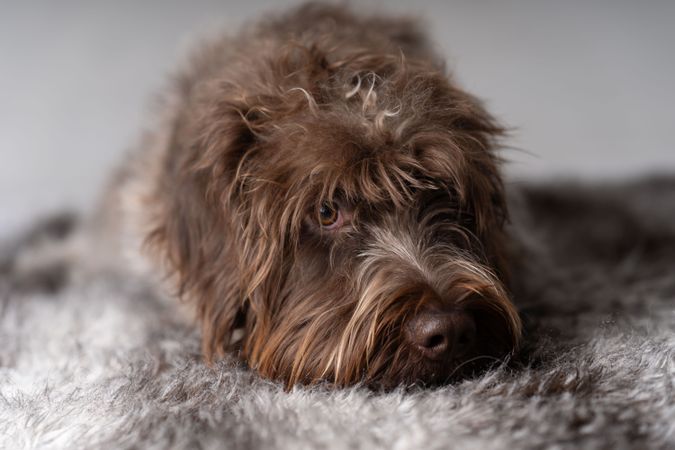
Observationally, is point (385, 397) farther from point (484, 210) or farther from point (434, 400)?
point (484, 210)

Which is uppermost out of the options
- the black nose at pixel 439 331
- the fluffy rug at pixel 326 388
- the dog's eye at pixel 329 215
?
the dog's eye at pixel 329 215

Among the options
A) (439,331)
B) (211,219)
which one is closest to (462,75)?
(211,219)

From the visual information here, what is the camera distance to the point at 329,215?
211cm

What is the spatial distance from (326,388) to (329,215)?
0.47m

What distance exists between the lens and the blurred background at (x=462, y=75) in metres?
4.69

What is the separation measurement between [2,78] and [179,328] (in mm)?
2833

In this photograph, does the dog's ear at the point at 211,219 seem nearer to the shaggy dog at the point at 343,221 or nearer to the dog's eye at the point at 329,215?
the shaggy dog at the point at 343,221

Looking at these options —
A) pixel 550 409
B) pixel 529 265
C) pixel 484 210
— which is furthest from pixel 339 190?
pixel 529 265

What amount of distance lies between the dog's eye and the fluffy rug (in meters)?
0.44

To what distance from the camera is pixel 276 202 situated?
210 centimetres

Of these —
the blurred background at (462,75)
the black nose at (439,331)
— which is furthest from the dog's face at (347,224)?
the blurred background at (462,75)

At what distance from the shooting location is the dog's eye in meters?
2.09

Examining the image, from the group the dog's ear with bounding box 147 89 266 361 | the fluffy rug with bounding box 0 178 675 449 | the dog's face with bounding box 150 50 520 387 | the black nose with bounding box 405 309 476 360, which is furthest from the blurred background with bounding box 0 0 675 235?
the black nose with bounding box 405 309 476 360

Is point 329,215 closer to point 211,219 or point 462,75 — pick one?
point 211,219
